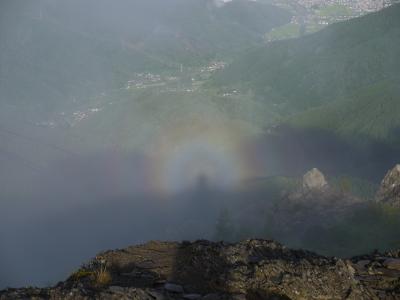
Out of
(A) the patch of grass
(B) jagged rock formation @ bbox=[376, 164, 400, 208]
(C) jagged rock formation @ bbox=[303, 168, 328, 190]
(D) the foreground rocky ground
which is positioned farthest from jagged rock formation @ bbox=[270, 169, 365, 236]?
(A) the patch of grass

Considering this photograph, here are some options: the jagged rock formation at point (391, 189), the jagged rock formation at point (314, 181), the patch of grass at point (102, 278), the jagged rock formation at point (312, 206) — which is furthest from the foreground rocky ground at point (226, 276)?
the jagged rock formation at point (314, 181)

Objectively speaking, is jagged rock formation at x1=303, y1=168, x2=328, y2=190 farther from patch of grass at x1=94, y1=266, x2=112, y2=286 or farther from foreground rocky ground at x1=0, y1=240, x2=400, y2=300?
patch of grass at x1=94, y1=266, x2=112, y2=286

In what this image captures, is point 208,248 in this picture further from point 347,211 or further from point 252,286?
point 347,211

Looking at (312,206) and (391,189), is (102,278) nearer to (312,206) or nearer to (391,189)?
(312,206)

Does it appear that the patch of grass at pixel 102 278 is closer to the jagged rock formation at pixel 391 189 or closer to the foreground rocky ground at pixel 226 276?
the foreground rocky ground at pixel 226 276

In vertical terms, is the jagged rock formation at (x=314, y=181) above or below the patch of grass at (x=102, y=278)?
above

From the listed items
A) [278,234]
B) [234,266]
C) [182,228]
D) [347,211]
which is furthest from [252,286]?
[182,228]
